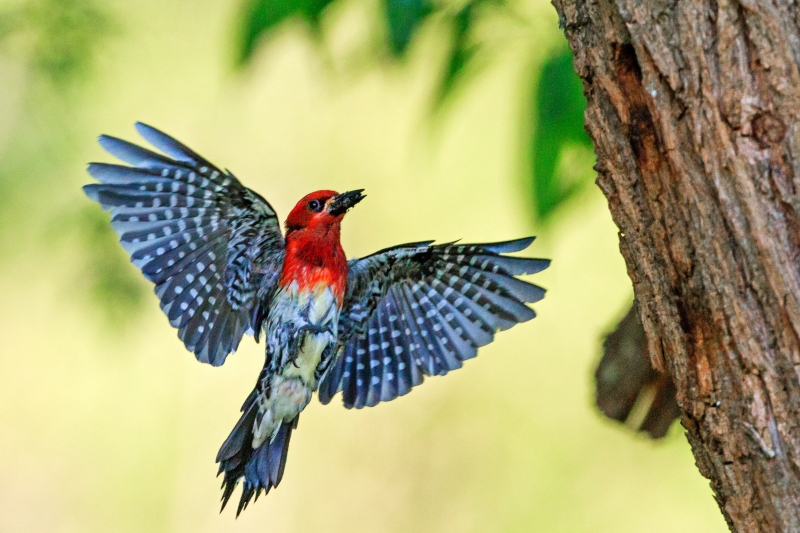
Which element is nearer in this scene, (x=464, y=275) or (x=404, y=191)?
(x=464, y=275)

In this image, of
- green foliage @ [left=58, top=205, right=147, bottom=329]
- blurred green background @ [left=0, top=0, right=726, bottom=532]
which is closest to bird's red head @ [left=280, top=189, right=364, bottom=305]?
green foliage @ [left=58, top=205, right=147, bottom=329]

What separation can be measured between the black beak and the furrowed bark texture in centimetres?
140

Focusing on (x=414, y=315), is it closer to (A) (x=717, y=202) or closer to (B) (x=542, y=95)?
(B) (x=542, y=95)

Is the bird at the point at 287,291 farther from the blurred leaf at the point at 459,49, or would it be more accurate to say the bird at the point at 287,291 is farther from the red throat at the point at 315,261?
the blurred leaf at the point at 459,49

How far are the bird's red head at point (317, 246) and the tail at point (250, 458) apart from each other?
490 mm

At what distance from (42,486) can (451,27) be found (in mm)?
4474

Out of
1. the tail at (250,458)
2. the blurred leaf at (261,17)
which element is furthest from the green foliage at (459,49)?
the tail at (250,458)

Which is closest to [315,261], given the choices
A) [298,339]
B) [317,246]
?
[317,246]

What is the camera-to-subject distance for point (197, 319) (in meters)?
3.19

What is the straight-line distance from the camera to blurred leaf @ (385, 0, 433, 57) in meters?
2.47

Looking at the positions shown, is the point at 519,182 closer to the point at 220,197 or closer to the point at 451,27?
the point at 451,27

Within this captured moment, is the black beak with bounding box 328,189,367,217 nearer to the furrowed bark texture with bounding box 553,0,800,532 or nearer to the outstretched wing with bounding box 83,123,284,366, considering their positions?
the outstretched wing with bounding box 83,123,284,366

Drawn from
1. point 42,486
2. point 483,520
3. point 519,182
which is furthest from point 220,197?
point 42,486

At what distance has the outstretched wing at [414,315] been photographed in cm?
319
